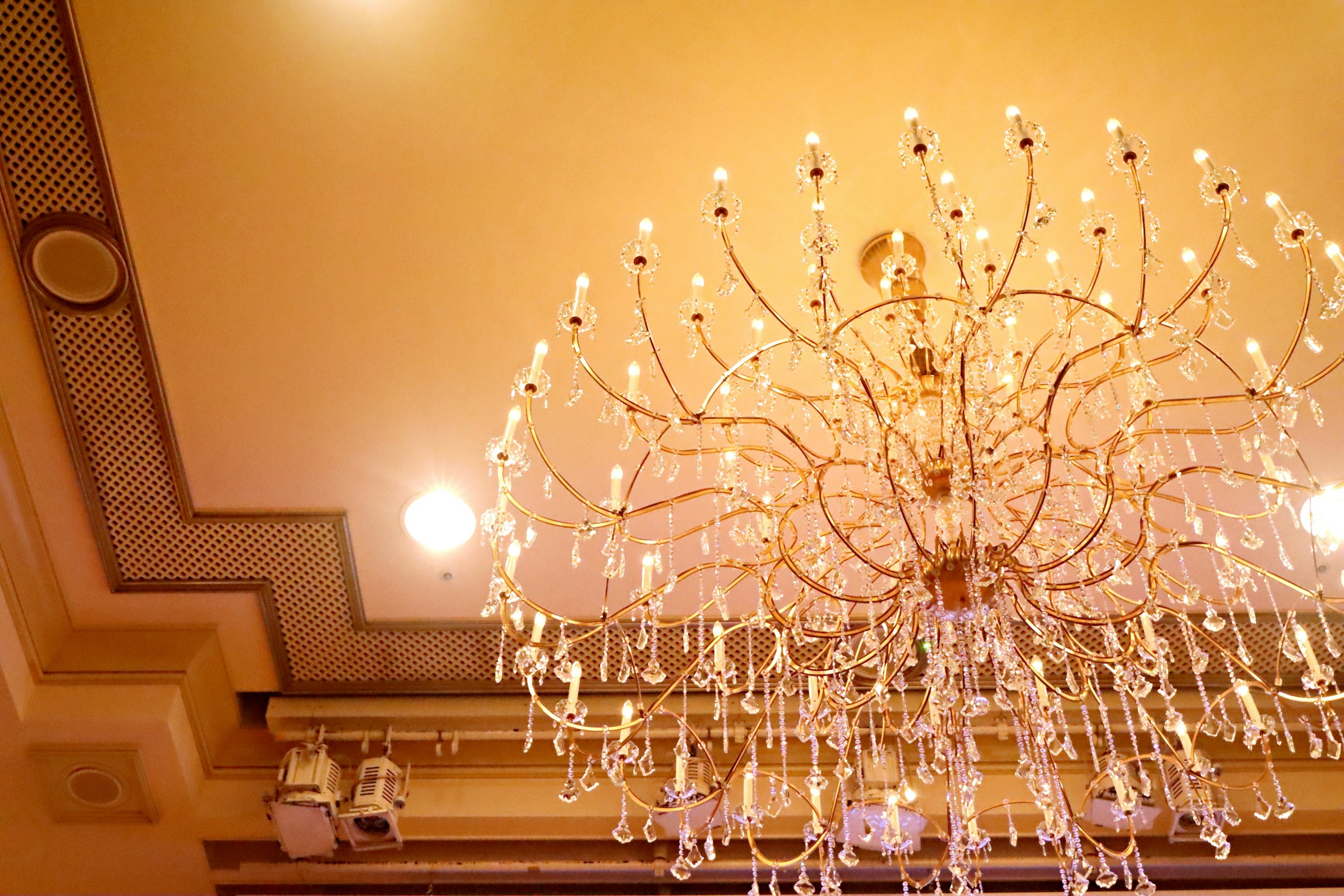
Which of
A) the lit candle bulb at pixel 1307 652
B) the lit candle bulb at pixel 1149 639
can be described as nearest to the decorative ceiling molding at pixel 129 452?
the lit candle bulb at pixel 1149 639

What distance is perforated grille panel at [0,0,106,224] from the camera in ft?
8.62

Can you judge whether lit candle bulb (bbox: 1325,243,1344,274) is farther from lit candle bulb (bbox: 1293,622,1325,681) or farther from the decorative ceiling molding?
the decorative ceiling molding

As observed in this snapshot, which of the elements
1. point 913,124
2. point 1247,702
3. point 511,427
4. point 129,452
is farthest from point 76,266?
point 1247,702

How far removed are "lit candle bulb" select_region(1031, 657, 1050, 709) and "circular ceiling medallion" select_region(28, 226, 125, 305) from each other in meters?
2.67

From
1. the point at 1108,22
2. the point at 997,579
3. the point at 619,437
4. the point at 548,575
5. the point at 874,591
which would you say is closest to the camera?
the point at 997,579

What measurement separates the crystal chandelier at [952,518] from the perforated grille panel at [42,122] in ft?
4.54

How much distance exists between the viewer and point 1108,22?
8.37ft

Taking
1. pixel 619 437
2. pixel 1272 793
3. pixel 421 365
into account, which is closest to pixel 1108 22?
pixel 619 437

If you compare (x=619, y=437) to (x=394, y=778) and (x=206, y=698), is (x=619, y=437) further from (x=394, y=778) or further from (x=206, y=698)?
(x=206, y=698)

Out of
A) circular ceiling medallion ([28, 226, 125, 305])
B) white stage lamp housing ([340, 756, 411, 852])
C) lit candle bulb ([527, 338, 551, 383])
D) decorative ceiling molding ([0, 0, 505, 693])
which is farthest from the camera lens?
white stage lamp housing ([340, 756, 411, 852])

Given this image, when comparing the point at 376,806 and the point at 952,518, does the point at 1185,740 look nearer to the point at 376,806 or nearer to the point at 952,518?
the point at 952,518

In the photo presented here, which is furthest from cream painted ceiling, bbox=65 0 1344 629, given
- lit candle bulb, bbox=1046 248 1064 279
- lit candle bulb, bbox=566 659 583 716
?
lit candle bulb, bbox=566 659 583 716

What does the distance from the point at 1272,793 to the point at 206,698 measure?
12.4 feet

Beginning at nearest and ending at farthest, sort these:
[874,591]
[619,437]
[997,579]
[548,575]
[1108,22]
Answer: [997,579] → [1108,22] → [874,591] → [619,437] → [548,575]
